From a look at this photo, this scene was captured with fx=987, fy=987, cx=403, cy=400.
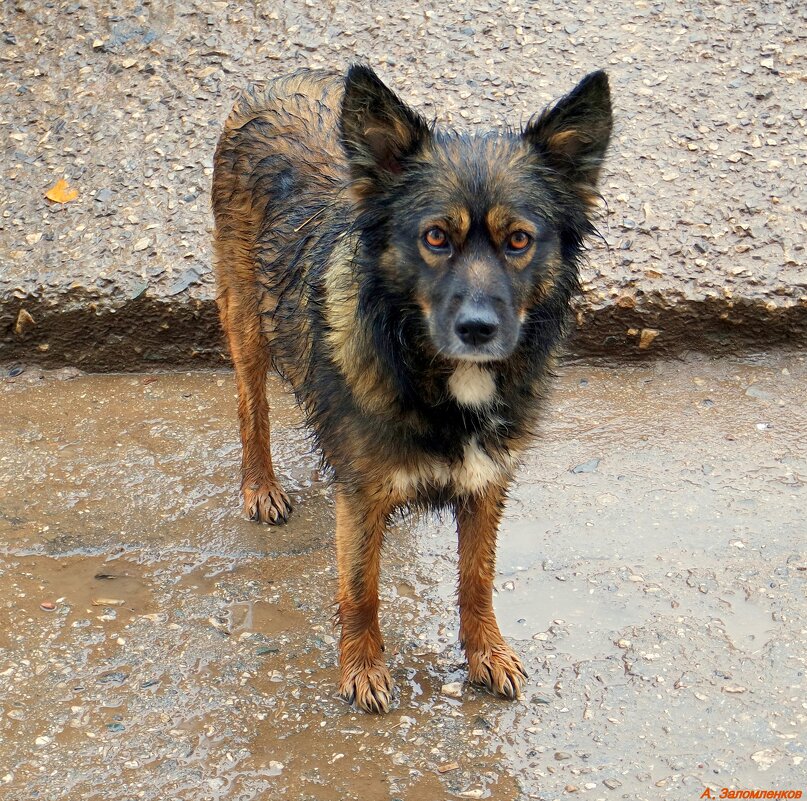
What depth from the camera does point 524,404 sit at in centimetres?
388

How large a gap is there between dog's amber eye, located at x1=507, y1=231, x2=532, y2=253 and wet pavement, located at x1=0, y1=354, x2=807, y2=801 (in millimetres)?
1786

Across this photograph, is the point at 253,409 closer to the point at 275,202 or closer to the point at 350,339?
the point at 275,202

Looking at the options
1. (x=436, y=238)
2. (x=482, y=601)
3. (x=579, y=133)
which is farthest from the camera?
(x=482, y=601)

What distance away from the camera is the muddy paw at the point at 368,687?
3.99 metres

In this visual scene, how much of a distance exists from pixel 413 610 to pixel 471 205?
1.99 metres

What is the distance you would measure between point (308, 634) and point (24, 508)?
174 centimetres

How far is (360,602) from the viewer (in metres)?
4.05

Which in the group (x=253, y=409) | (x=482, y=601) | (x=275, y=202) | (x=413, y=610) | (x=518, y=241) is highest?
(x=518, y=241)

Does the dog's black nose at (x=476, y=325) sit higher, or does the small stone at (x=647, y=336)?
the dog's black nose at (x=476, y=325)

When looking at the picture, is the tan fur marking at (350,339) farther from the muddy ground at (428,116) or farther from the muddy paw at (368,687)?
Result: the muddy ground at (428,116)

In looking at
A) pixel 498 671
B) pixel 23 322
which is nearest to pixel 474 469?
pixel 498 671

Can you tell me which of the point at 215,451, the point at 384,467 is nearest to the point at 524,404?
the point at 384,467

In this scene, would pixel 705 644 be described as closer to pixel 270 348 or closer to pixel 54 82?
pixel 270 348

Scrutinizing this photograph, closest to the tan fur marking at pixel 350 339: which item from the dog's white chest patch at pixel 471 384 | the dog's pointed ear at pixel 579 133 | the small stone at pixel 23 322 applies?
the dog's white chest patch at pixel 471 384
